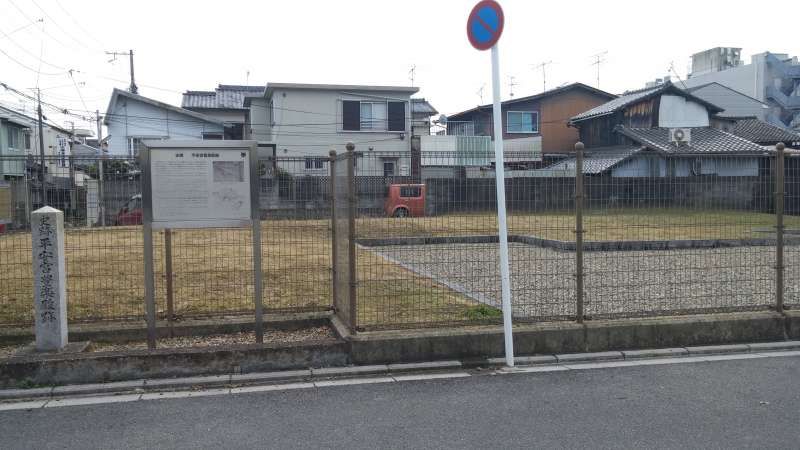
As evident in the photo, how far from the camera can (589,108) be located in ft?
133

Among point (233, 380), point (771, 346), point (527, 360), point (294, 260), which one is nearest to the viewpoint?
point (233, 380)

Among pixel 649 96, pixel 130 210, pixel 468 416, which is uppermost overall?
pixel 649 96

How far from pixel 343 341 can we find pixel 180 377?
1503 mm

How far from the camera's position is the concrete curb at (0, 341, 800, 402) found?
18.0ft

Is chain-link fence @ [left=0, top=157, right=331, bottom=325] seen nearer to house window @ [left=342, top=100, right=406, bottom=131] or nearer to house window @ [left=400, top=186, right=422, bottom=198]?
house window @ [left=400, top=186, right=422, bottom=198]

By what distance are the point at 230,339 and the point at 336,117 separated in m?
27.5

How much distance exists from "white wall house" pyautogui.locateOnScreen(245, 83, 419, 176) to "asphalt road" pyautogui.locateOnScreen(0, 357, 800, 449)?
2778cm

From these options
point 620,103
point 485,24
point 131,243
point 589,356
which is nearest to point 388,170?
point 485,24

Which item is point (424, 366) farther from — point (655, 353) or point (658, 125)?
point (658, 125)

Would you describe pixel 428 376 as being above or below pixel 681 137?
below

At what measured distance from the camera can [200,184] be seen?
20.1 ft

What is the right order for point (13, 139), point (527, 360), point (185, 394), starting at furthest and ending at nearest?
1. point (13, 139)
2. point (527, 360)
3. point (185, 394)

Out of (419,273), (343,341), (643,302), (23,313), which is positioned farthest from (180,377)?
(643,302)

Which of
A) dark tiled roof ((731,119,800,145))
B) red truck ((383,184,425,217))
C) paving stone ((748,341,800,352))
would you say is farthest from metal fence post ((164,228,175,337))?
dark tiled roof ((731,119,800,145))
